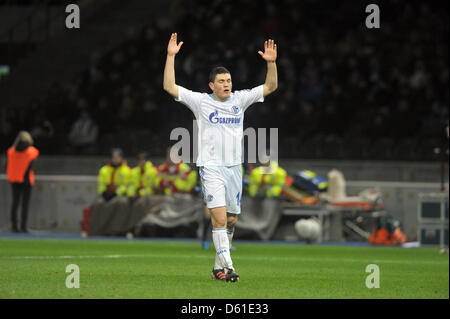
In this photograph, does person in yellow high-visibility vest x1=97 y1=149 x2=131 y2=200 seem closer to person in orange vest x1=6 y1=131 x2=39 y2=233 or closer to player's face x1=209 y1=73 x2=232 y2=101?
person in orange vest x1=6 y1=131 x2=39 y2=233

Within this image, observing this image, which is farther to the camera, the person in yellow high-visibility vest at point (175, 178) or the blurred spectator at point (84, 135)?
the blurred spectator at point (84, 135)

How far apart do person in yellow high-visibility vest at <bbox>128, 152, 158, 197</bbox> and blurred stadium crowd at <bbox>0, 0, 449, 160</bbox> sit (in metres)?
4.02

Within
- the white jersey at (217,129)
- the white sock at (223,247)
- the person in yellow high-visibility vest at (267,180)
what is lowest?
the white sock at (223,247)

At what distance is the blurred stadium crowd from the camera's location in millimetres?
26297

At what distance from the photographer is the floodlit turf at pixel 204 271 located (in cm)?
990

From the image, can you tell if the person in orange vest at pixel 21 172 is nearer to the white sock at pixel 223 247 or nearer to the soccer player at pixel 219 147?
the soccer player at pixel 219 147

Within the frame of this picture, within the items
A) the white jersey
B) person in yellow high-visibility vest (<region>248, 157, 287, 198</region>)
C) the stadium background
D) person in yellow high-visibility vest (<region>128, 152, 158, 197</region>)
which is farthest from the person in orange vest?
the white jersey

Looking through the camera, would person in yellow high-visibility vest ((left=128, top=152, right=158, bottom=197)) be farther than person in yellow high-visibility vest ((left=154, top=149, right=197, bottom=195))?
Yes

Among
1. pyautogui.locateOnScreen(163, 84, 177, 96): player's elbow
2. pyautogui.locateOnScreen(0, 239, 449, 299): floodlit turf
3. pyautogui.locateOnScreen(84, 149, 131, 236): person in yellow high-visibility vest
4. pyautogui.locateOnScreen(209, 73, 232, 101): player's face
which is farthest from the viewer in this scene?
pyautogui.locateOnScreen(84, 149, 131, 236): person in yellow high-visibility vest

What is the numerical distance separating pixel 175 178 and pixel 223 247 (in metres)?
12.7

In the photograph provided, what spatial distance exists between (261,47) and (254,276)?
1780cm

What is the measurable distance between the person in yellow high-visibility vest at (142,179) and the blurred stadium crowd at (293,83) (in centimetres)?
402

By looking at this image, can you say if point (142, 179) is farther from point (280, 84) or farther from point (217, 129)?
point (217, 129)

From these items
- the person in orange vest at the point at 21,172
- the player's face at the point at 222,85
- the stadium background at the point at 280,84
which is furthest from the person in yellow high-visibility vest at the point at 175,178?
the player's face at the point at 222,85
